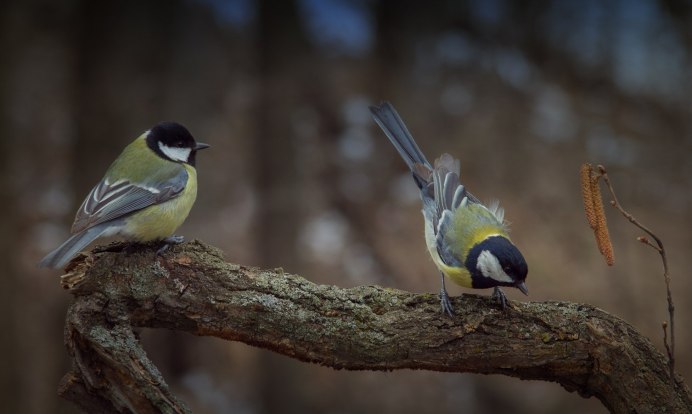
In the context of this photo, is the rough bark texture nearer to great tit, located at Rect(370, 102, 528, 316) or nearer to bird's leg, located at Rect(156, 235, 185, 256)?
bird's leg, located at Rect(156, 235, 185, 256)

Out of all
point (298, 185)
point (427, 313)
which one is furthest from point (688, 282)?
point (427, 313)

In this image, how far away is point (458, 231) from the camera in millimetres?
3053

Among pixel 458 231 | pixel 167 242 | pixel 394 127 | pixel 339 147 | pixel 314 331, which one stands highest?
pixel 339 147

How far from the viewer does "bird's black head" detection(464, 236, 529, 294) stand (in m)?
2.67

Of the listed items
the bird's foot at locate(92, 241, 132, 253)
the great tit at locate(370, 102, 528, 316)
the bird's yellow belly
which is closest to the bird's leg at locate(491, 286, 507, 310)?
the great tit at locate(370, 102, 528, 316)

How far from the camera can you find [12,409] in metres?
4.99

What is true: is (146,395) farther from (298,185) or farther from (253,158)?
(253,158)

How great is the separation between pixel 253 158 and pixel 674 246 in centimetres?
376

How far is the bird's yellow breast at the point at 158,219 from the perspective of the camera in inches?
111

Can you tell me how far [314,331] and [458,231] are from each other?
2.90 feet

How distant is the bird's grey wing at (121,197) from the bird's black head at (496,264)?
1.26 meters

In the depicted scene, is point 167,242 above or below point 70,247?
above

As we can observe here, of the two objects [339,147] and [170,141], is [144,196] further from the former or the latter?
[339,147]

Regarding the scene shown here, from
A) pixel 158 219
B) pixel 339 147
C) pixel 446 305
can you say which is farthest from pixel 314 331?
pixel 339 147
